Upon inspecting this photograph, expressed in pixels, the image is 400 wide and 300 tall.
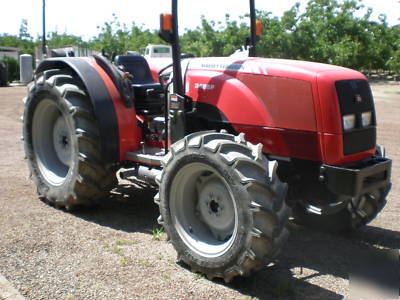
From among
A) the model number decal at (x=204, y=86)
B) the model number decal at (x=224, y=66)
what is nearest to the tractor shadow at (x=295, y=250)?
the model number decal at (x=204, y=86)

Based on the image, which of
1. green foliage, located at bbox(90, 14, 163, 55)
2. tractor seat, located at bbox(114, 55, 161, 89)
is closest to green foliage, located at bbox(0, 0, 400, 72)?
green foliage, located at bbox(90, 14, 163, 55)

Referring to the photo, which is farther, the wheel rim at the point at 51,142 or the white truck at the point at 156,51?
the white truck at the point at 156,51

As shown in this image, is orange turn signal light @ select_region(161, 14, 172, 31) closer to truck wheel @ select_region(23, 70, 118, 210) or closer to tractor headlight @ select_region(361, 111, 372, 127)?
truck wheel @ select_region(23, 70, 118, 210)

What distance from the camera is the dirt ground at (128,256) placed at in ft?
12.0

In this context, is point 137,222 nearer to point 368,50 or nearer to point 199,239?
point 199,239

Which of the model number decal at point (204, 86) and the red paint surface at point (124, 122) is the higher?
the model number decal at point (204, 86)

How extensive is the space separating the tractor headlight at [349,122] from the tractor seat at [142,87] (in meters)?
2.28

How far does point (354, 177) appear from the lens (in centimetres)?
374

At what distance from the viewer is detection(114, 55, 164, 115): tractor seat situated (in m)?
5.59

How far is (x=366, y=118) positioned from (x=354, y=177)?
679 mm

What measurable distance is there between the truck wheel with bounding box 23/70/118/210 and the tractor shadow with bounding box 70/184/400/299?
350 mm

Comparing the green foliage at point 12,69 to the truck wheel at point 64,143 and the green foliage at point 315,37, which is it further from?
the truck wheel at point 64,143

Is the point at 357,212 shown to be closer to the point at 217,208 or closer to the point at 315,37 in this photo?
the point at 217,208

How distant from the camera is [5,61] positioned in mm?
32344
